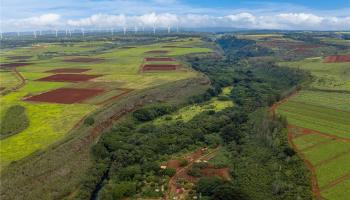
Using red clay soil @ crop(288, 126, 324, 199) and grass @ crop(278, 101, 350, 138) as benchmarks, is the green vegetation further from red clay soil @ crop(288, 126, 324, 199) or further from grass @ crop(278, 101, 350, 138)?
grass @ crop(278, 101, 350, 138)

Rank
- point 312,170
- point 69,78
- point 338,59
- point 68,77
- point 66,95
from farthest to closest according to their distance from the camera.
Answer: point 338,59 < point 68,77 < point 69,78 < point 66,95 < point 312,170

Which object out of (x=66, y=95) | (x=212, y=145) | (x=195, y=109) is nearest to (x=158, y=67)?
(x=195, y=109)

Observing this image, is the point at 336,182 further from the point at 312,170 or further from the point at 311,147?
the point at 311,147

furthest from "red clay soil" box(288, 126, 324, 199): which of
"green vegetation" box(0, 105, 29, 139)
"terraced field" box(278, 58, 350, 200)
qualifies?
"green vegetation" box(0, 105, 29, 139)

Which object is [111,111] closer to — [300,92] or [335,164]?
[335,164]

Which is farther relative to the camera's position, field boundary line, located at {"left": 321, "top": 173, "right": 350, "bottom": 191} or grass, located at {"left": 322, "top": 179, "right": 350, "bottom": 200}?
field boundary line, located at {"left": 321, "top": 173, "right": 350, "bottom": 191}

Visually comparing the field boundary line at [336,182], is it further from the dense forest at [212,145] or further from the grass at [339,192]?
the dense forest at [212,145]

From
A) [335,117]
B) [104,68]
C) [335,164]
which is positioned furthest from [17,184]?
[104,68]
